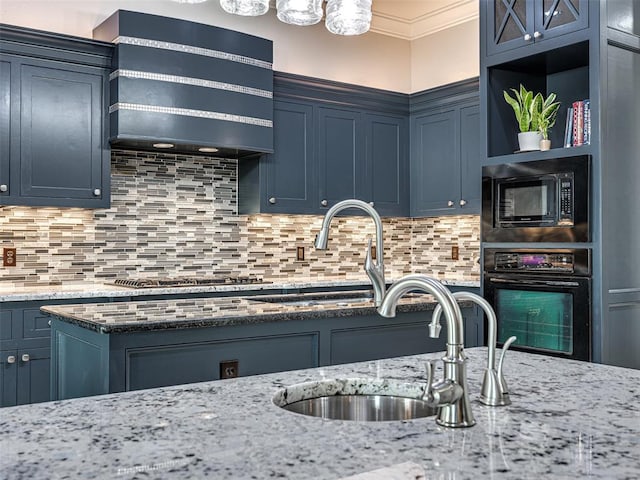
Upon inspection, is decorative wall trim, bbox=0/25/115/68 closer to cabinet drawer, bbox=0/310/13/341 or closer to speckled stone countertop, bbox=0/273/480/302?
speckled stone countertop, bbox=0/273/480/302

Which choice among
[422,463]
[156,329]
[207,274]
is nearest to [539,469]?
[422,463]

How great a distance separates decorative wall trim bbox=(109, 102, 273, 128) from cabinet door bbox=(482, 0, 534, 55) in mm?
1636

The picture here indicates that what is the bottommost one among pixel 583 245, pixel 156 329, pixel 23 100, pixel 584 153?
pixel 156 329

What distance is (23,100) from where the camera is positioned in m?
4.04

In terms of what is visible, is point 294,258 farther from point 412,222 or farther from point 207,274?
point 412,222

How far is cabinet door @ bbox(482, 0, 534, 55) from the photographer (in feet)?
12.7

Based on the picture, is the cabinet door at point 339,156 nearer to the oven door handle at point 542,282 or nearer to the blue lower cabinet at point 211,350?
the oven door handle at point 542,282

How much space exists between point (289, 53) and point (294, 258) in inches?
66.0

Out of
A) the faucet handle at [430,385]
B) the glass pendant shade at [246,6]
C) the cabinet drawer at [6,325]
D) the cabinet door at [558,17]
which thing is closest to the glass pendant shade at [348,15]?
the glass pendant shade at [246,6]

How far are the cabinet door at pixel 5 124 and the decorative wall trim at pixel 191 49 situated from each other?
0.68m

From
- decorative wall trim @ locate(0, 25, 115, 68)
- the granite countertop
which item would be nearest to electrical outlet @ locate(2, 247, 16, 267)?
decorative wall trim @ locate(0, 25, 115, 68)

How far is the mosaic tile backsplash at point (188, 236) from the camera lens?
4.45 metres

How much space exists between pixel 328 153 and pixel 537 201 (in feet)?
6.51

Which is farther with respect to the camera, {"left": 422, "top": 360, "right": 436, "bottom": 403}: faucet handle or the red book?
the red book
